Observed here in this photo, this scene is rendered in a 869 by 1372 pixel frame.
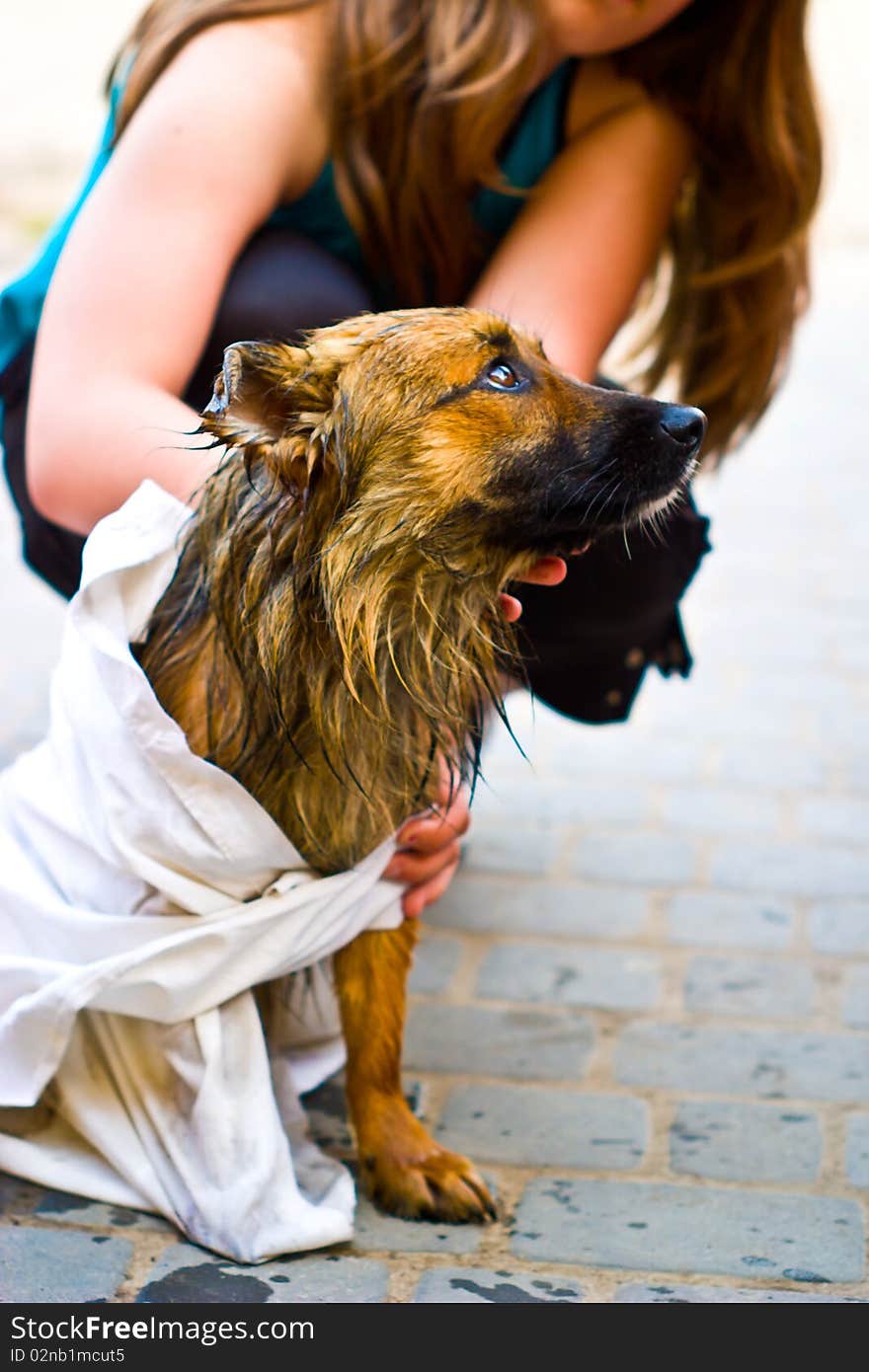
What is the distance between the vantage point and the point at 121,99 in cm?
286

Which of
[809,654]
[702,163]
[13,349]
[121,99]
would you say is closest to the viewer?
[121,99]

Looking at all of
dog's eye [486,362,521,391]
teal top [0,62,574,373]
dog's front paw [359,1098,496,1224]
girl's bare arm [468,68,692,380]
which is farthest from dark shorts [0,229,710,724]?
dog's front paw [359,1098,496,1224]

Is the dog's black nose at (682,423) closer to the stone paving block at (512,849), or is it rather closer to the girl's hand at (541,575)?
the girl's hand at (541,575)

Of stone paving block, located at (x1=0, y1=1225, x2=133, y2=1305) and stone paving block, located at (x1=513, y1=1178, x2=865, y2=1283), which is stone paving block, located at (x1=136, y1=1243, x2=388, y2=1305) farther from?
stone paving block, located at (x1=513, y1=1178, x2=865, y2=1283)

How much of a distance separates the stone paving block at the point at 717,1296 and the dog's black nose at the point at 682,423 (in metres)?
1.07

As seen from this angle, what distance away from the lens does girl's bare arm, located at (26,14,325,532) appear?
253 cm

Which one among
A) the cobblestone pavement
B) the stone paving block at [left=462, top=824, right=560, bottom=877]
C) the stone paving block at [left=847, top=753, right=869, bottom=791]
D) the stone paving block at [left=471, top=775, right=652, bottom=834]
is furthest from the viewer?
the stone paving block at [left=847, top=753, right=869, bottom=791]

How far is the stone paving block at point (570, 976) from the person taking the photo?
294cm

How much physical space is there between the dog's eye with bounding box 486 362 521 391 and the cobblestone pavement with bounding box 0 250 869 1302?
3.68 ft

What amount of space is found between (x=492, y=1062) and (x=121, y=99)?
1754mm

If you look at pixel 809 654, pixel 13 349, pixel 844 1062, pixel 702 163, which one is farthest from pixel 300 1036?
pixel 809 654

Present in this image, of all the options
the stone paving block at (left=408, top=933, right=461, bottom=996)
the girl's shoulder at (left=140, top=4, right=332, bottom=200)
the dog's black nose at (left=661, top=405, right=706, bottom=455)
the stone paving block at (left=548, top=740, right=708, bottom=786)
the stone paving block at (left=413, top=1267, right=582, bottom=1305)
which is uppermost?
the girl's shoulder at (left=140, top=4, right=332, bottom=200)

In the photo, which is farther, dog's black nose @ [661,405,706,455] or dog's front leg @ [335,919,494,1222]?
dog's front leg @ [335,919,494,1222]
